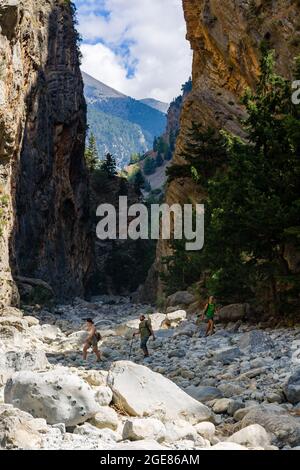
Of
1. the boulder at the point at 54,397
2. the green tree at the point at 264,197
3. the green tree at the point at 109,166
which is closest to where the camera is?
the boulder at the point at 54,397

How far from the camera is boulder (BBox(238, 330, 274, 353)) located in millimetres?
11969

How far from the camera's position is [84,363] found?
13078 mm

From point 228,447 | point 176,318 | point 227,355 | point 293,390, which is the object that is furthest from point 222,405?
point 176,318

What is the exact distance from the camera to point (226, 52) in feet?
122

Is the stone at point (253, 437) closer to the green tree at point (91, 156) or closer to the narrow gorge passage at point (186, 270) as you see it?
the narrow gorge passage at point (186, 270)

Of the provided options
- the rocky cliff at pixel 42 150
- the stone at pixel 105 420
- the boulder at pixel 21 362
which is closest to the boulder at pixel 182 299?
the rocky cliff at pixel 42 150

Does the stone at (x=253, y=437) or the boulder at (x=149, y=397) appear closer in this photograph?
the stone at (x=253, y=437)

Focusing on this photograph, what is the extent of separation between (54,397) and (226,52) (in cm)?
3488

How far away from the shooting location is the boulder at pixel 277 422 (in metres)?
5.85

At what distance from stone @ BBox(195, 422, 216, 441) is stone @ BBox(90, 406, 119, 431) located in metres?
1.15

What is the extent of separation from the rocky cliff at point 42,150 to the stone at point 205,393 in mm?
18921

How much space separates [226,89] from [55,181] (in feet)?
61.4

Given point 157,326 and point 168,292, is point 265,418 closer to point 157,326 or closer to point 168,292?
point 157,326

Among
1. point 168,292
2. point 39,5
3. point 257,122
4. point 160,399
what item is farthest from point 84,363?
point 39,5
